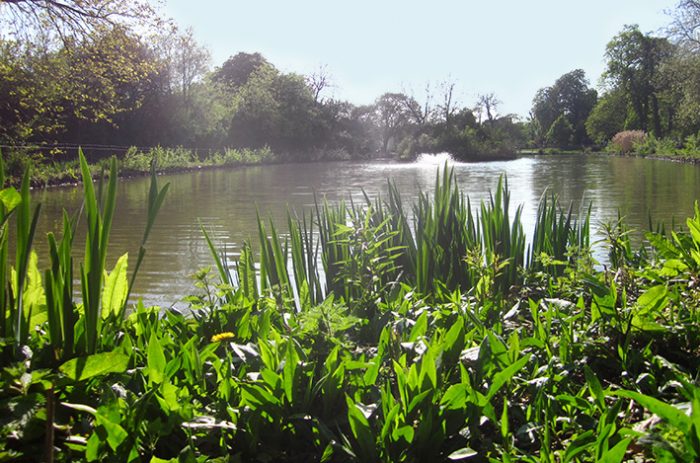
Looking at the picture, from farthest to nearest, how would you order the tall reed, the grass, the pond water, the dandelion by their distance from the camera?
1. the grass
2. the pond water
3. the tall reed
4. the dandelion

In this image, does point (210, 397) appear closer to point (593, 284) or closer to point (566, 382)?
point (566, 382)

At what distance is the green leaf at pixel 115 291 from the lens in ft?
4.99

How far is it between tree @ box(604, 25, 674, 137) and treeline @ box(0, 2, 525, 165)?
11.9 meters

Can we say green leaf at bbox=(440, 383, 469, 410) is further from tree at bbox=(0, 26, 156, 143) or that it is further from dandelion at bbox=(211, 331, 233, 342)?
tree at bbox=(0, 26, 156, 143)

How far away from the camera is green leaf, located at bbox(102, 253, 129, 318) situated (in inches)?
Result: 59.9

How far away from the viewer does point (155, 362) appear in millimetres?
1207

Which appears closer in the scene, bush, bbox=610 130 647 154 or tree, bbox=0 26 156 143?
tree, bbox=0 26 156 143

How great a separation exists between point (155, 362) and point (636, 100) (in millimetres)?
53773

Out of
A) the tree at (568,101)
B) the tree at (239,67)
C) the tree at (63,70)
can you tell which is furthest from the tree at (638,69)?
the tree at (63,70)

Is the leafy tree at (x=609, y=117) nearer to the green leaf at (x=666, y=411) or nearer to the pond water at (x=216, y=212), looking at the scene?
the pond water at (x=216, y=212)

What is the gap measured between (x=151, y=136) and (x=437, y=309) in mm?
27591

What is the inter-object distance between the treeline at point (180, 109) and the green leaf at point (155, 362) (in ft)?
39.3

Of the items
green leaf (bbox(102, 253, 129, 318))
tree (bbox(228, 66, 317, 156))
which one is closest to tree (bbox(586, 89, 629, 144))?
tree (bbox(228, 66, 317, 156))

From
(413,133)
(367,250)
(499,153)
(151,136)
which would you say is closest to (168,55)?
(151,136)
